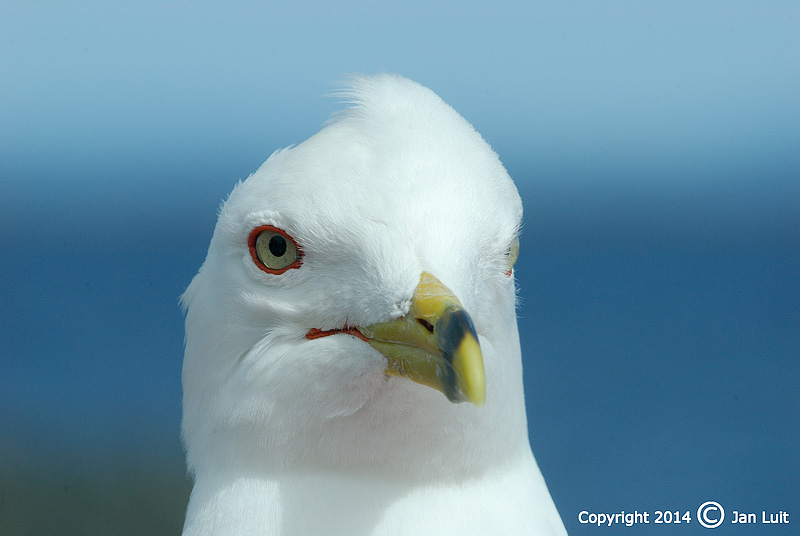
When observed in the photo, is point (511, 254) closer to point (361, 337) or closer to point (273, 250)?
point (361, 337)

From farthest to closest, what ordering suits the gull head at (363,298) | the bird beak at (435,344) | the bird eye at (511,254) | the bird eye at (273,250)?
→ the bird eye at (511,254) < the bird eye at (273,250) < the gull head at (363,298) < the bird beak at (435,344)

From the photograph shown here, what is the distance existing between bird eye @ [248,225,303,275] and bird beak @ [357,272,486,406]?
0.32 meters

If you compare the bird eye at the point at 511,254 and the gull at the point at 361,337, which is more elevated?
the bird eye at the point at 511,254

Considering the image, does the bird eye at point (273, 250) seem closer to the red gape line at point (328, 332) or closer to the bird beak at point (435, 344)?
the red gape line at point (328, 332)

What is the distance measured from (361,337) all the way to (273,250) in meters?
0.40

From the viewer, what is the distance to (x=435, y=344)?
2074mm

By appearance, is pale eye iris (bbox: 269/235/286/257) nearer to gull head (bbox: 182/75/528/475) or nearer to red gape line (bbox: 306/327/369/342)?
gull head (bbox: 182/75/528/475)

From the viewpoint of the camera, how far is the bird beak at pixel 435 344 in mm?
2016

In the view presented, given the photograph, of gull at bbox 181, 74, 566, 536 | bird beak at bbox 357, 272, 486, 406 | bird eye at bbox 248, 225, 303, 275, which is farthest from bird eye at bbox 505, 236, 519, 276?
bird eye at bbox 248, 225, 303, 275

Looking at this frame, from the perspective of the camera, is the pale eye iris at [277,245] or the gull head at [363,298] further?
the pale eye iris at [277,245]

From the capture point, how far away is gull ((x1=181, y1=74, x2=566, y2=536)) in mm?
2293

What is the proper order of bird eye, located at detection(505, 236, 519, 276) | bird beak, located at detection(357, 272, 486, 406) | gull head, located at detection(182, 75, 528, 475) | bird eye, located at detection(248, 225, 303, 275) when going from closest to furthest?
bird beak, located at detection(357, 272, 486, 406), gull head, located at detection(182, 75, 528, 475), bird eye, located at detection(248, 225, 303, 275), bird eye, located at detection(505, 236, 519, 276)

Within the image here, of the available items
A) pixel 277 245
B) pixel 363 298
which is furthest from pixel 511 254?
pixel 277 245

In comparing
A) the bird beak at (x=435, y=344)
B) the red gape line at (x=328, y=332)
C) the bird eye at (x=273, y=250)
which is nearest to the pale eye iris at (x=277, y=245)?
the bird eye at (x=273, y=250)
